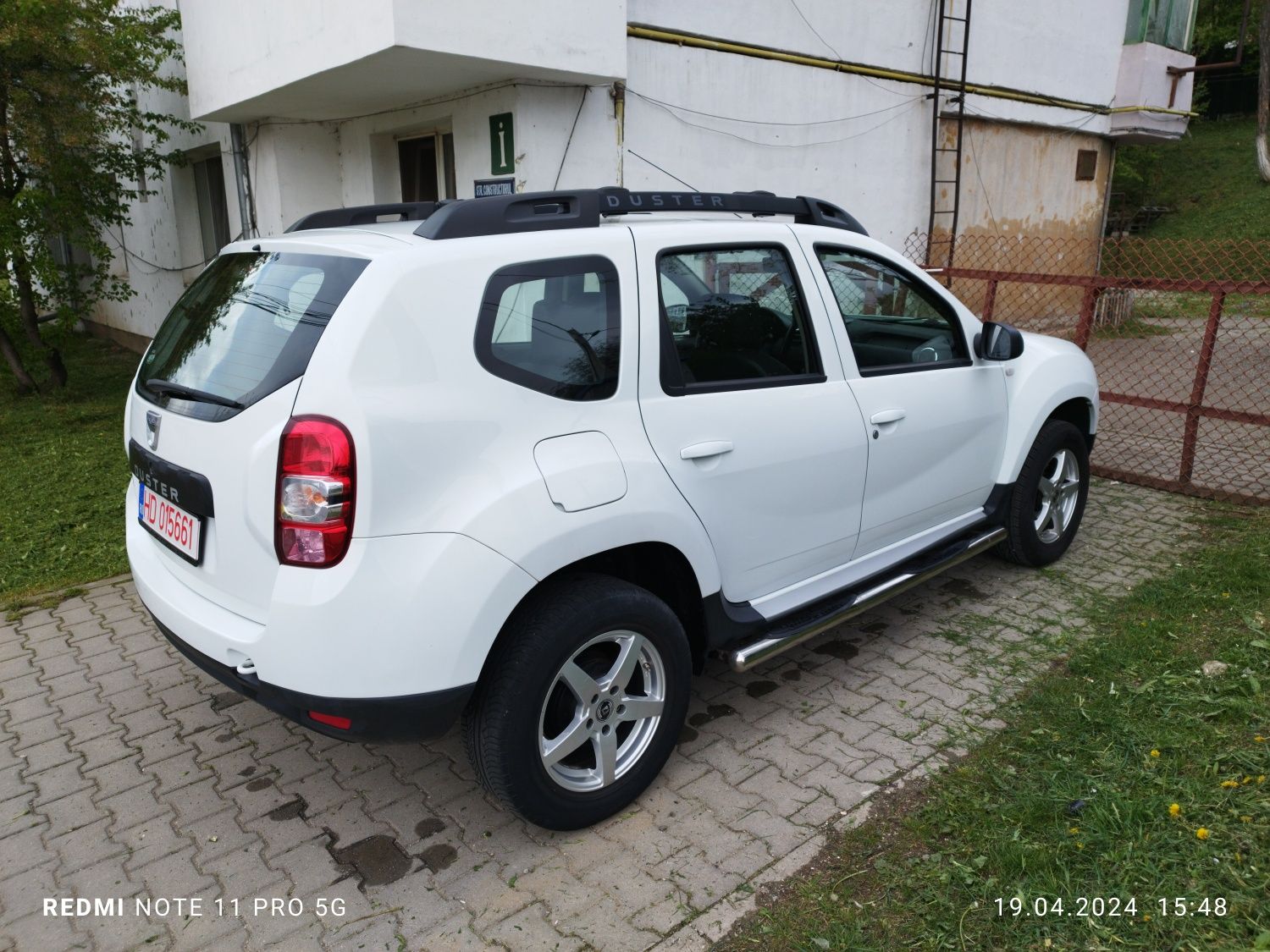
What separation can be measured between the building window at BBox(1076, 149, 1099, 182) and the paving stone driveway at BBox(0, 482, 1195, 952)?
1229 cm

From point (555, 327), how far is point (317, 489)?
86 centimetres

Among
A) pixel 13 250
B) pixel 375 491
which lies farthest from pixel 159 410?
pixel 13 250

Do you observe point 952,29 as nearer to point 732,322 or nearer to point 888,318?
point 888,318

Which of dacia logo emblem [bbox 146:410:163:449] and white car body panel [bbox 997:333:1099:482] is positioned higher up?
dacia logo emblem [bbox 146:410:163:449]

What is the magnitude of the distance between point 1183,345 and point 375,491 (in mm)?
14119

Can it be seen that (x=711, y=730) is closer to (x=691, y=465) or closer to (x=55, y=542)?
(x=691, y=465)

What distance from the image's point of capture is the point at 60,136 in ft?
28.9

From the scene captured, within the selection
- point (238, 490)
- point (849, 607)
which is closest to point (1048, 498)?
point (849, 607)

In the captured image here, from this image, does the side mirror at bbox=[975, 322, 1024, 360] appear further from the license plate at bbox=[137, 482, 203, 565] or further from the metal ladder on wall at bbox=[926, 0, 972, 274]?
the metal ladder on wall at bbox=[926, 0, 972, 274]

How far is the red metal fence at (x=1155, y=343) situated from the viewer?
600 cm

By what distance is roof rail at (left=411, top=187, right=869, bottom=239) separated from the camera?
267 centimetres

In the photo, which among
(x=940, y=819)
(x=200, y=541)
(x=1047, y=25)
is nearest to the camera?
(x=200, y=541)

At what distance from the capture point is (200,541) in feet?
8.86

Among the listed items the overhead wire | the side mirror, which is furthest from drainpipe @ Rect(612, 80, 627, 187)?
the side mirror
